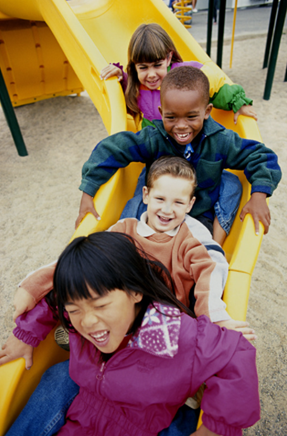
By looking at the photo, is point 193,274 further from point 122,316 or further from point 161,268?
point 122,316

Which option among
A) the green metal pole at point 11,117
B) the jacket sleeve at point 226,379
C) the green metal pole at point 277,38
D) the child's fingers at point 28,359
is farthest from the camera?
the green metal pole at point 277,38

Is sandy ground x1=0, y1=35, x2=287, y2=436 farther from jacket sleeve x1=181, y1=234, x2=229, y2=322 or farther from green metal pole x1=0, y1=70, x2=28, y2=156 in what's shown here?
jacket sleeve x1=181, y1=234, x2=229, y2=322

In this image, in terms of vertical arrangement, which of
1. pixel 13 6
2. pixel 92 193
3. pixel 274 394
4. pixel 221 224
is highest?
pixel 13 6

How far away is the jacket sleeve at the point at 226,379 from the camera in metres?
0.69

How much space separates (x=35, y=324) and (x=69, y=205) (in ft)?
4.95

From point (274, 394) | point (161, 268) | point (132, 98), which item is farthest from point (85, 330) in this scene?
point (132, 98)

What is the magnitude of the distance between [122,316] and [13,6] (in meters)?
2.82

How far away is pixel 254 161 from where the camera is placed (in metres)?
1.31

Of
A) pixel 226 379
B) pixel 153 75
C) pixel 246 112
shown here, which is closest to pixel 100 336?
pixel 226 379

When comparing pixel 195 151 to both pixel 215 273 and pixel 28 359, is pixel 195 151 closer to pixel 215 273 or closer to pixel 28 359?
pixel 215 273

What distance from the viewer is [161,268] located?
952 mm

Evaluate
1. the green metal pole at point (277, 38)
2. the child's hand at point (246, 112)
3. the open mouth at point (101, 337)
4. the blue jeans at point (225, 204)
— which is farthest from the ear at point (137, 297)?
the green metal pole at point (277, 38)

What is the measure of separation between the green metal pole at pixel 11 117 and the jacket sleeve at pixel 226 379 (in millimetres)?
2652

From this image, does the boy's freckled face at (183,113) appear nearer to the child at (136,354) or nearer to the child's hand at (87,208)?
the child's hand at (87,208)
